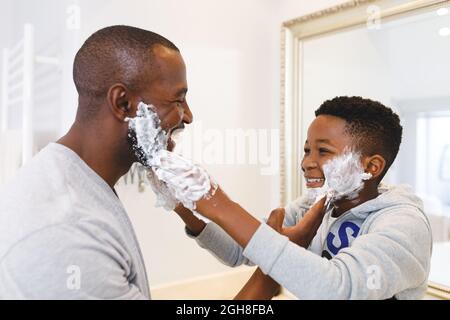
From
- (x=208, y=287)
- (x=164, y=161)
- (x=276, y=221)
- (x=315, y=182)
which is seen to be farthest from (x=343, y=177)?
(x=208, y=287)

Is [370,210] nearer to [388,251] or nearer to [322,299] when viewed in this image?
[388,251]

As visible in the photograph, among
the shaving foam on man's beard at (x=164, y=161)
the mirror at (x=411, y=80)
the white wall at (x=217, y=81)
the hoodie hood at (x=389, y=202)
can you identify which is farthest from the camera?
the white wall at (x=217, y=81)

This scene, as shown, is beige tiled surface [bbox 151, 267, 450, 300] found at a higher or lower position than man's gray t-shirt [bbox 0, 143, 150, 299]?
lower

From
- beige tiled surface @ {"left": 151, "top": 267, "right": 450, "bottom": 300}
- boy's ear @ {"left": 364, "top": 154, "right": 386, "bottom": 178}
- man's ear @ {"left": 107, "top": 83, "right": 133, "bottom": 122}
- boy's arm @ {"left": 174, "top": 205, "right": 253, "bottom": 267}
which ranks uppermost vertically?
man's ear @ {"left": 107, "top": 83, "right": 133, "bottom": 122}

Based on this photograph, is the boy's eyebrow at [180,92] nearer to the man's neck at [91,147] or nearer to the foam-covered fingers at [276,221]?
the man's neck at [91,147]

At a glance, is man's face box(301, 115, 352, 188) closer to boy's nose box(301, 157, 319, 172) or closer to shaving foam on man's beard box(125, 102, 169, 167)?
boy's nose box(301, 157, 319, 172)

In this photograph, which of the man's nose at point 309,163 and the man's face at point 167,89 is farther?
the man's nose at point 309,163

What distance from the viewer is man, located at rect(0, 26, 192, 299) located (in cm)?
43

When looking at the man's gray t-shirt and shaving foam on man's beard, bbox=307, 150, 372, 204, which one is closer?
the man's gray t-shirt

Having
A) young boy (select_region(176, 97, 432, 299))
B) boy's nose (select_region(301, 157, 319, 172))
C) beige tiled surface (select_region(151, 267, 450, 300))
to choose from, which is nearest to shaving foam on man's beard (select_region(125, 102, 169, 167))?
young boy (select_region(176, 97, 432, 299))

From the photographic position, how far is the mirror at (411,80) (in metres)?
1.12

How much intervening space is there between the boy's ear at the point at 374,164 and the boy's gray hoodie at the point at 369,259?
0.05 m

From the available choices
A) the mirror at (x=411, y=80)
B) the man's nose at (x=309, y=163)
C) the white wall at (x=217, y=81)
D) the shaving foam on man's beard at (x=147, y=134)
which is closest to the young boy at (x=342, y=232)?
the man's nose at (x=309, y=163)

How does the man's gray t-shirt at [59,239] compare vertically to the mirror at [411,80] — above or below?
below
